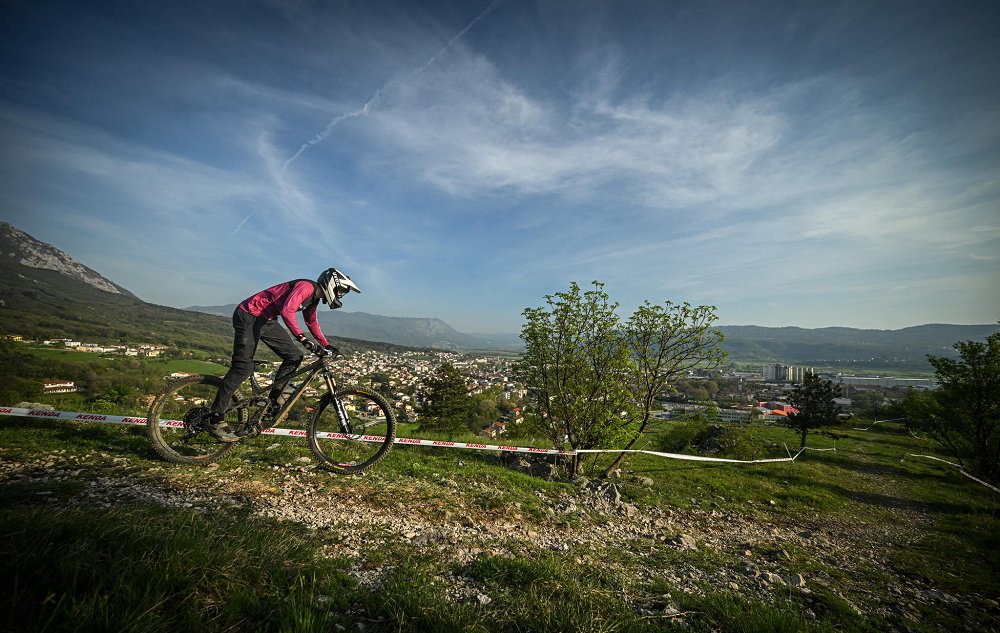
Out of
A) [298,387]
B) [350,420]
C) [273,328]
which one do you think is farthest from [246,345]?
[350,420]

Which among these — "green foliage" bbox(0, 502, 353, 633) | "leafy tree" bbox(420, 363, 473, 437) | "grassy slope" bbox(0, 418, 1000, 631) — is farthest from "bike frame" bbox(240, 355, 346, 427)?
"leafy tree" bbox(420, 363, 473, 437)

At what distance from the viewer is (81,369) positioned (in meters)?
18.9

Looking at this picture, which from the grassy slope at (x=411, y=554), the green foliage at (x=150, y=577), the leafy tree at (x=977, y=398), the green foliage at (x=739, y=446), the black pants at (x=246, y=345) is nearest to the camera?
the green foliage at (x=150, y=577)

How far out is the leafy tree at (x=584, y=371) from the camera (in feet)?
32.5

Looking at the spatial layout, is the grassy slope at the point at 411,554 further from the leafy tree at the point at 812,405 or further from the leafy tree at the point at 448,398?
the leafy tree at the point at 812,405

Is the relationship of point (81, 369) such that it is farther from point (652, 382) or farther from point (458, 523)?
point (652, 382)

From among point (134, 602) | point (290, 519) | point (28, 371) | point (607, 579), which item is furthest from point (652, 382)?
point (28, 371)

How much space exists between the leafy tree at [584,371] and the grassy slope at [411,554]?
1.91m

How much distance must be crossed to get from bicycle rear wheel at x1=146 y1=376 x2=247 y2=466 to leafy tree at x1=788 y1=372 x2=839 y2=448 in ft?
128

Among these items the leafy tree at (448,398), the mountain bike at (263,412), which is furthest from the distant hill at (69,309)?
the mountain bike at (263,412)

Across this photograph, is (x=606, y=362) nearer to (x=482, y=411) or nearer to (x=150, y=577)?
(x=150, y=577)

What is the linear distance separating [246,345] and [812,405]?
40.5 metres

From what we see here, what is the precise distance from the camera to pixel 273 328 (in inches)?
229

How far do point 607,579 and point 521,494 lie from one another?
3172 millimetres
